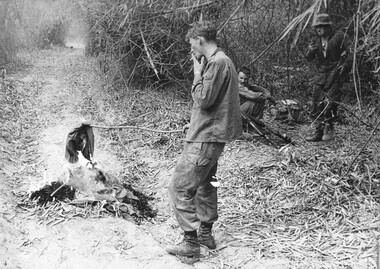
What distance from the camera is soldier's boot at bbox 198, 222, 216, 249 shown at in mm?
3951

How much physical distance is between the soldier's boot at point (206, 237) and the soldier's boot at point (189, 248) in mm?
207

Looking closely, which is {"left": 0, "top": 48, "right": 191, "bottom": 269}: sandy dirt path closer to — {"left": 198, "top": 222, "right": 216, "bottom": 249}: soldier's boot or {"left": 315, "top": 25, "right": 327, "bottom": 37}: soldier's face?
{"left": 198, "top": 222, "right": 216, "bottom": 249}: soldier's boot

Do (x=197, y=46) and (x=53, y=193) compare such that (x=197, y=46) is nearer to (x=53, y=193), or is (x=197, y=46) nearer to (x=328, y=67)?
(x=53, y=193)

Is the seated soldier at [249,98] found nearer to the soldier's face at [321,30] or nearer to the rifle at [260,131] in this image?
the rifle at [260,131]

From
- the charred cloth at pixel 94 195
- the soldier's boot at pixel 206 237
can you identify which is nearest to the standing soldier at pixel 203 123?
the soldier's boot at pixel 206 237

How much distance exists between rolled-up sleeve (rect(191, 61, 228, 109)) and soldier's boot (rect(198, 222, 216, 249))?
3.54 feet

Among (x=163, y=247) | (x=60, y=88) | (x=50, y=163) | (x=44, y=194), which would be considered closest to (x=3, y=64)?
(x=60, y=88)

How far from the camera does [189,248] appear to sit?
147 inches

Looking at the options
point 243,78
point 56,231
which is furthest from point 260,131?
point 56,231

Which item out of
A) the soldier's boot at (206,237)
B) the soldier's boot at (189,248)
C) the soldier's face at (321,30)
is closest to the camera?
the soldier's boot at (189,248)

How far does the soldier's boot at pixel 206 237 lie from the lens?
3951 millimetres

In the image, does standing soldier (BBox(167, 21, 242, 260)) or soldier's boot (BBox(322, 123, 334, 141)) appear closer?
standing soldier (BBox(167, 21, 242, 260))

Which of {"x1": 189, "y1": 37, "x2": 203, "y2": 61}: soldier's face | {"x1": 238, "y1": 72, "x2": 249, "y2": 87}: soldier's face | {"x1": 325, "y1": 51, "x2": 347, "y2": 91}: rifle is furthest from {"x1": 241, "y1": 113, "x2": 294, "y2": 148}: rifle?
{"x1": 189, "y1": 37, "x2": 203, "y2": 61}: soldier's face

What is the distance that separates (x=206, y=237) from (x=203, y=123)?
1018mm
